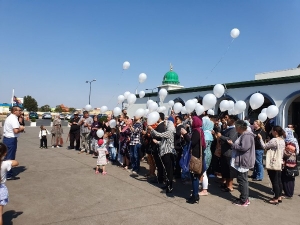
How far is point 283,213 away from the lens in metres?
4.70

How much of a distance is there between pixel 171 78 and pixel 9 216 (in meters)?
21.1

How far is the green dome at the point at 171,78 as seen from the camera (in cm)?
2387

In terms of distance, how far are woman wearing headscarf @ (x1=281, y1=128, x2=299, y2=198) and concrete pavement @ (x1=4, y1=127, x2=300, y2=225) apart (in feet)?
0.80

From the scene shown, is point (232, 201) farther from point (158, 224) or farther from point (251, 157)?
point (158, 224)

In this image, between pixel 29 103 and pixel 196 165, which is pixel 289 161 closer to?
pixel 196 165

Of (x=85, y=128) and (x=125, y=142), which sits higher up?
(x=85, y=128)

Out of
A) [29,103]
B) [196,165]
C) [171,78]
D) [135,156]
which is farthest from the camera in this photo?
[29,103]

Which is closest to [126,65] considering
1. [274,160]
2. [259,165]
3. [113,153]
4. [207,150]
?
[113,153]

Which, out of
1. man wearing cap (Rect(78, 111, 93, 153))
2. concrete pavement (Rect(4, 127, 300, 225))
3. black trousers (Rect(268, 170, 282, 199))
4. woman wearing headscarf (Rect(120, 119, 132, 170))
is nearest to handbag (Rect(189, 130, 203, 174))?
concrete pavement (Rect(4, 127, 300, 225))

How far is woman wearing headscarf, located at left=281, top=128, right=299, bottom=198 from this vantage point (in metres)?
5.32

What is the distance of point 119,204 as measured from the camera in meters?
4.70

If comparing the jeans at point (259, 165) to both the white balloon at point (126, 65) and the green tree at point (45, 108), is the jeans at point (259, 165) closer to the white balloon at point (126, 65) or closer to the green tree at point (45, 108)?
the white balloon at point (126, 65)

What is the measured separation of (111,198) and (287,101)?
11.6 meters

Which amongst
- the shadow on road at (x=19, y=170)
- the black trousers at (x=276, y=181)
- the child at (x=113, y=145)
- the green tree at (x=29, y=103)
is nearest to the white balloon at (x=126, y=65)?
the child at (x=113, y=145)
